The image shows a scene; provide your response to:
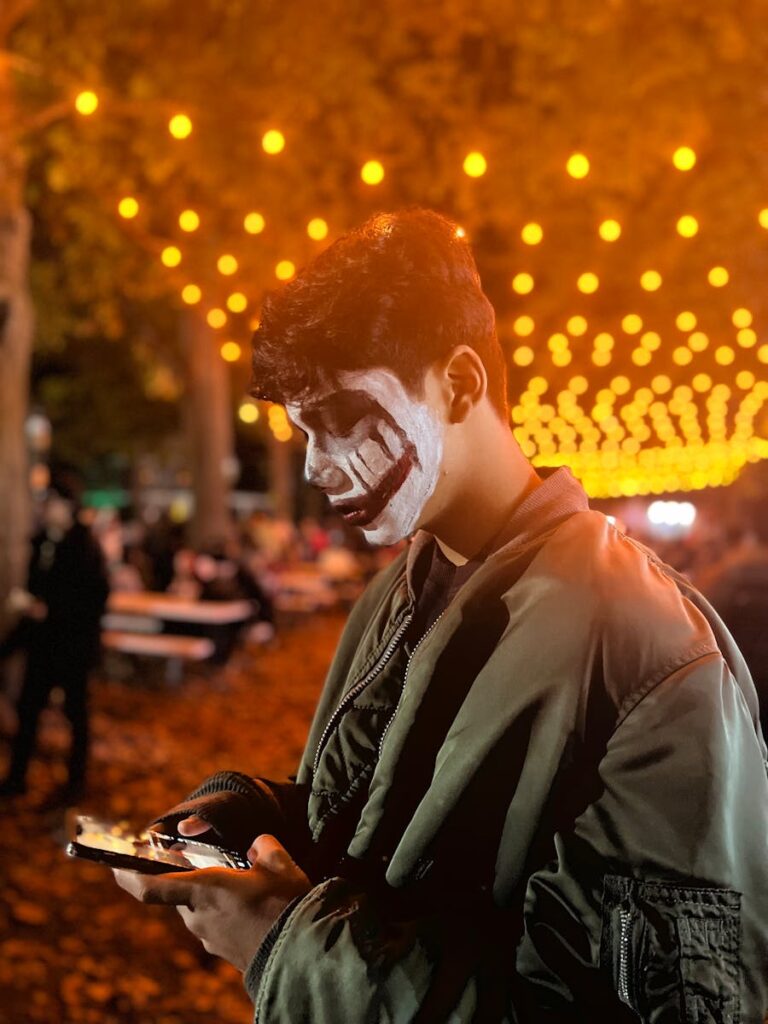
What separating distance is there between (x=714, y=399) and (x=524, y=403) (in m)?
5.90

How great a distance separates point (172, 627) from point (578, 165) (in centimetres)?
660

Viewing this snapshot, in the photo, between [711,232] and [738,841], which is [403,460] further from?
[711,232]

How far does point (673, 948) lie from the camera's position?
3.75ft

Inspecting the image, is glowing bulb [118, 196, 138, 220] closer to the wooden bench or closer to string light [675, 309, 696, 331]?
the wooden bench

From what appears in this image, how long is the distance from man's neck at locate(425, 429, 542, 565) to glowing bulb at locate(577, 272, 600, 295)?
11.4m

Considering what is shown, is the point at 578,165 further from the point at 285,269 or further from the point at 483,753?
the point at 483,753

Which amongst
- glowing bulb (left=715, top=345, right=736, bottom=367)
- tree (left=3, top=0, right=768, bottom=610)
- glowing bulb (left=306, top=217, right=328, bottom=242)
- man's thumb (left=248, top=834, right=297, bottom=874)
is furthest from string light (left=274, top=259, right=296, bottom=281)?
man's thumb (left=248, top=834, right=297, bottom=874)

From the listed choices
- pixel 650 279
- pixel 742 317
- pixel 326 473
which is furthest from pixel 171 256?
pixel 326 473

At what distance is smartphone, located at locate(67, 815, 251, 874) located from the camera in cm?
148

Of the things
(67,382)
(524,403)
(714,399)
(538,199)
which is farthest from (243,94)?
(67,382)

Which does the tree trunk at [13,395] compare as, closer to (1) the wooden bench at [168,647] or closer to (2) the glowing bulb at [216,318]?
(1) the wooden bench at [168,647]

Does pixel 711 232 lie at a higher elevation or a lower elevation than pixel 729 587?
higher

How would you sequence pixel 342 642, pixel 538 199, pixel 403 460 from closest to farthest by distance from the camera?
pixel 403 460
pixel 342 642
pixel 538 199

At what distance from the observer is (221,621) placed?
1051cm
